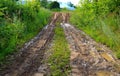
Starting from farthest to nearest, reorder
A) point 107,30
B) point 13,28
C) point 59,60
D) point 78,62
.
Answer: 1. point 13,28
2. point 107,30
3. point 59,60
4. point 78,62

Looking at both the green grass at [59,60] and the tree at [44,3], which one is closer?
the green grass at [59,60]

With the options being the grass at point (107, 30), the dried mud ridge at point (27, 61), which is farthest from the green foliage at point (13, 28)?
the grass at point (107, 30)

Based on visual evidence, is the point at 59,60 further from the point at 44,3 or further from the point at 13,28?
the point at 44,3

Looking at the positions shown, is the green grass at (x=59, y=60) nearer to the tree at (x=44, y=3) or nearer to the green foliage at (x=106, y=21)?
the green foliage at (x=106, y=21)

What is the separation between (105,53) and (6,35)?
5.43 m

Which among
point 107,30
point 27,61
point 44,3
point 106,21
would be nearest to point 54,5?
point 44,3

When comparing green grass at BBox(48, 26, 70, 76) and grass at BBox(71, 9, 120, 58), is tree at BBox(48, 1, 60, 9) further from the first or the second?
green grass at BBox(48, 26, 70, 76)

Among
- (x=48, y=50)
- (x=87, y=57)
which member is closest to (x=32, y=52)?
(x=48, y=50)

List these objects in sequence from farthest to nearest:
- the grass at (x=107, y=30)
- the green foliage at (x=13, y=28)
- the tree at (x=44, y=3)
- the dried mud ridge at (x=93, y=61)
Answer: the tree at (x=44, y=3) → the grass at (x=107, y=30) → the green foliage at (x=13, y=28) → the dried mud ridge at (x=93, y=61)

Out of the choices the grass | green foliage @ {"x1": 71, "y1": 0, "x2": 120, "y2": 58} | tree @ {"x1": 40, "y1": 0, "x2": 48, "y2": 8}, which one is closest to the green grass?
the grass

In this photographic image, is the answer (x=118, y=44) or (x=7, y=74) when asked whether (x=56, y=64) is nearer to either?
(x=7, y=74)

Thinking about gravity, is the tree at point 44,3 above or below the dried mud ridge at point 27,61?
below

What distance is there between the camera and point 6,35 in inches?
551

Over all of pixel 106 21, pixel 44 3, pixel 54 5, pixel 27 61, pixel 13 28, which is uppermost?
pixel 13 28
